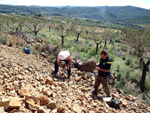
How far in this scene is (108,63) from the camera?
439cm

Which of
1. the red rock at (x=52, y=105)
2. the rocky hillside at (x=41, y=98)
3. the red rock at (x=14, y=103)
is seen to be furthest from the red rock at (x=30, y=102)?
the red rock at (x=52, y=105)

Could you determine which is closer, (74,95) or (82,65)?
(74,95)

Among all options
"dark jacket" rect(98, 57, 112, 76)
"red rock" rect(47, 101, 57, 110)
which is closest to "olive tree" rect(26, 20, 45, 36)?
"dark jacket" rect(98, 57, 112, 76)

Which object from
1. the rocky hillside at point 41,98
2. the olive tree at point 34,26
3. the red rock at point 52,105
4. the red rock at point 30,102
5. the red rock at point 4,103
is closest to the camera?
the red rock at point 4,103

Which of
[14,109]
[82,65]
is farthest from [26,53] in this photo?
[14,109]

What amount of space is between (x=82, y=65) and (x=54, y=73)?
233 cm

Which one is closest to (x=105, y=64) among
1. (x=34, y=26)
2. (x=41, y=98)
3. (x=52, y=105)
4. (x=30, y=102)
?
(x=52, y=105)

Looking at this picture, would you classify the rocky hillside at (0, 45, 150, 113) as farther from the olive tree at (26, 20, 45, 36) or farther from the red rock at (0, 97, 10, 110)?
the olive tree at (26, 20, 45, 36)

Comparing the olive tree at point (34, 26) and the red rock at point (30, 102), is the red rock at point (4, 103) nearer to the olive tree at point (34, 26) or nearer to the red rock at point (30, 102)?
the red rock at point (30, 102)

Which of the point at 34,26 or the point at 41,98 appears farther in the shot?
the point at 34,26

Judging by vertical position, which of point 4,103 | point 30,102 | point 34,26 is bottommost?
point 30,102

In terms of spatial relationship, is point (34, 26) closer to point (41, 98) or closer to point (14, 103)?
point (41, 98)

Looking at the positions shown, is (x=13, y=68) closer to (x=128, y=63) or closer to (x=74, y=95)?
(x=74, y=95)

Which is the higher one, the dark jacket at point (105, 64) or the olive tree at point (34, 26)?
the olive tree at point (34, 26)
